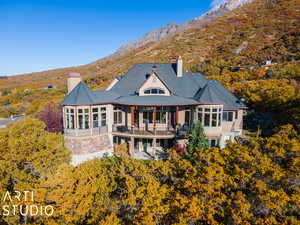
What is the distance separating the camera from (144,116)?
2048 cm

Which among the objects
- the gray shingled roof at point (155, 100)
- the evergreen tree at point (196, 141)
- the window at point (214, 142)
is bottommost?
the window at point (214, 142)

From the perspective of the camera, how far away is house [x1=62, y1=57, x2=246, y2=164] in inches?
716

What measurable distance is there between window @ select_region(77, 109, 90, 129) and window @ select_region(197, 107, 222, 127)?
12.0m

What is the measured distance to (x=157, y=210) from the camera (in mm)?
8062

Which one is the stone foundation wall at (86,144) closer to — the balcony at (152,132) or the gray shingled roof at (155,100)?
the balcony at (152,132)

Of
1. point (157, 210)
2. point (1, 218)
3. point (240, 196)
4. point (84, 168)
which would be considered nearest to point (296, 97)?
point (240, 196)

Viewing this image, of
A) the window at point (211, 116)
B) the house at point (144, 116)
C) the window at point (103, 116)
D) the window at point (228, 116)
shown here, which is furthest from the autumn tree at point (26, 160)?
the window at point (228, 116)

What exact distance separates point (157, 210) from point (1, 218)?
957 centimetres

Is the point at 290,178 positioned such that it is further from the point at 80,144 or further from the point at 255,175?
the point at 80,144

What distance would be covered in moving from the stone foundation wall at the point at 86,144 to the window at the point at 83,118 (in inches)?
48.1

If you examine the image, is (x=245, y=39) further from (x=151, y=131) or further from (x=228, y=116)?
(x=151, y=131)

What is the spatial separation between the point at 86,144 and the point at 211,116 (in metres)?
13.2

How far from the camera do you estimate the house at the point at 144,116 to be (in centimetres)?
1818

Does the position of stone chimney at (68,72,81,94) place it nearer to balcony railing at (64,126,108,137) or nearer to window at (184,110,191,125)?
balcony railing at (64,126,108,137)
